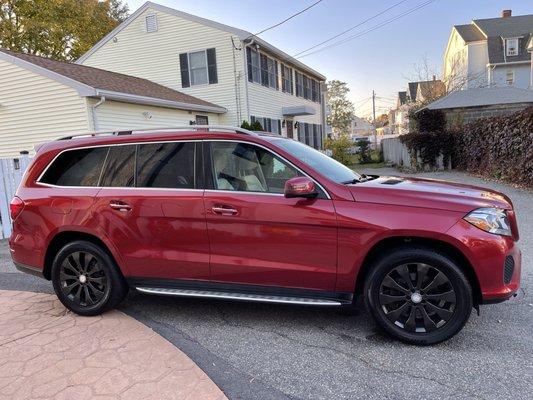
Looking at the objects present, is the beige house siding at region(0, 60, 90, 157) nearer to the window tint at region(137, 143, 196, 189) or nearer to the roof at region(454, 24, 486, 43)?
the window tint at region(137, 143, 196, 189)

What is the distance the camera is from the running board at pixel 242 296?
134 inches

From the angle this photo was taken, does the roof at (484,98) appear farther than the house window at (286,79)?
No

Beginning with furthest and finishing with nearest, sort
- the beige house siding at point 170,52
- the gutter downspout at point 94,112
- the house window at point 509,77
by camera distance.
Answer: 1. the house window at point 509,77
2. the beige house siding at point 170,52
3. the gutter downspout at point 94,112

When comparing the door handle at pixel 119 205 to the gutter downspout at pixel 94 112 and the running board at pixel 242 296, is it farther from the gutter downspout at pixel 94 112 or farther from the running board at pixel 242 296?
the gutter downspout at pixel 94 112

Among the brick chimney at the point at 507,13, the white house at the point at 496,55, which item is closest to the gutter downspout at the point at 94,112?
the white house at the point at 496,55

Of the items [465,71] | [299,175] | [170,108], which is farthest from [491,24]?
[299,175]

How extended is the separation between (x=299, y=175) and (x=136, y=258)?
5.69ft

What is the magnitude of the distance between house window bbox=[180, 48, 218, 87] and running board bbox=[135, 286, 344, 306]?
15276mm

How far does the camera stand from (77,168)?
4172 millimetres

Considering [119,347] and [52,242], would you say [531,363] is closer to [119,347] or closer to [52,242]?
[119,347]

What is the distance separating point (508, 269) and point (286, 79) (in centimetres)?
2108

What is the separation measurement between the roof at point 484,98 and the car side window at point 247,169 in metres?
17.1

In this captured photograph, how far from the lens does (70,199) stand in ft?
13.2

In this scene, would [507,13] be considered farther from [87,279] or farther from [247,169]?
[87,279]
